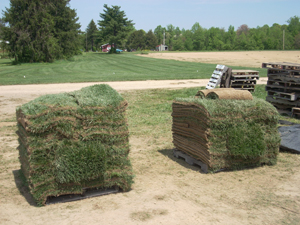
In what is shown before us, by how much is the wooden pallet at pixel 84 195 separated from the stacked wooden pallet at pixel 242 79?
11601 millimetres

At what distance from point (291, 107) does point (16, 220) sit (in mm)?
11093

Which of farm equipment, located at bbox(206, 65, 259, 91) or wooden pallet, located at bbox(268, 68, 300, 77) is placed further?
farm equipment, located at bbox(206, 65, 259, 91)

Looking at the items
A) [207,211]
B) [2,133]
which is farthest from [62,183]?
[2,133]

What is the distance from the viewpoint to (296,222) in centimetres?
467

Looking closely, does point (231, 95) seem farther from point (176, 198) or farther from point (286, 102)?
point (286, 102)

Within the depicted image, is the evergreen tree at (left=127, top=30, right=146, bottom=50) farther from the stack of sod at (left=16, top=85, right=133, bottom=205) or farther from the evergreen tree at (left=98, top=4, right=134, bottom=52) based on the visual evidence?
the stack of sod at (left=16, top=85, right=133, bottom=205)

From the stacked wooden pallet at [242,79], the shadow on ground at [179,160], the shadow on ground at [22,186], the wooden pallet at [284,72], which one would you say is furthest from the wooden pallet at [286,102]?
the shadow on ground at [22,186]

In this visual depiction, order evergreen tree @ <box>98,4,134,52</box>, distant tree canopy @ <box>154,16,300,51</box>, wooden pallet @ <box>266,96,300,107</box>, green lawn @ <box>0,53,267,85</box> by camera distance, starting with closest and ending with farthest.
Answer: wooden pallet @ <box>266,96,300,107</box>, green lawn @ <box>0,53,267,85</box>, evergreen tree @ <box>98,4,134,52</box>, distant tree canopy @ <box>154,16,300,51</box>

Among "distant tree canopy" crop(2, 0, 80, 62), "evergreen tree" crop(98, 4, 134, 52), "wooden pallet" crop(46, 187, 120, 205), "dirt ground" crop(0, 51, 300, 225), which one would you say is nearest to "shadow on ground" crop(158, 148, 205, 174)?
"dirt ground" crop(0, 51, 300, 225)

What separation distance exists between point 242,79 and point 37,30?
3750cm

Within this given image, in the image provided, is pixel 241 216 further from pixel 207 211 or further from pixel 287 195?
pixel 287 195

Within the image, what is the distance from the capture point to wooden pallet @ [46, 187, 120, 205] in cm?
536

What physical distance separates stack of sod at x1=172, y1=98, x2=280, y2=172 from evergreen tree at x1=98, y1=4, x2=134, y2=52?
245ft

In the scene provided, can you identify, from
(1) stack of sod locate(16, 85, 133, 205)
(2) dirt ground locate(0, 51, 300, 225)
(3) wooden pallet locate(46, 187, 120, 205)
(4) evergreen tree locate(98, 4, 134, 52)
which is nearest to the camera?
(2) dirt ground locate(0, 51, 300, 225)
